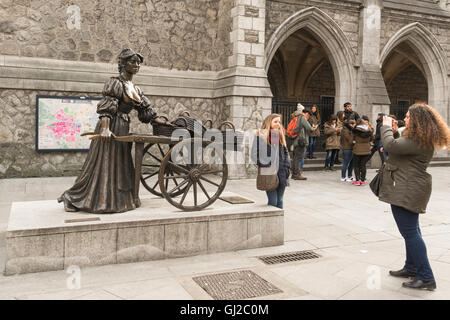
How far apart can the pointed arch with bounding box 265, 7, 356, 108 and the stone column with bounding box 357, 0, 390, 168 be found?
0.31m

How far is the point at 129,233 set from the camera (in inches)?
147

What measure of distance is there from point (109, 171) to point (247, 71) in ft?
20.7

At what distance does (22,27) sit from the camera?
28.3 ft

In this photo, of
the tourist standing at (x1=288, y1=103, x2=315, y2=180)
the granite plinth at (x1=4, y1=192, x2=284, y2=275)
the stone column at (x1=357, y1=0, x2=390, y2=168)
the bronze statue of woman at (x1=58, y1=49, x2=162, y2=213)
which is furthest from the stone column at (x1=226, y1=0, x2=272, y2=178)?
the bronze statue of woman at (x1=58, y1=49, x2=162, y2=213)

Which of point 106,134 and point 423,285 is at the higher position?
point 106,134

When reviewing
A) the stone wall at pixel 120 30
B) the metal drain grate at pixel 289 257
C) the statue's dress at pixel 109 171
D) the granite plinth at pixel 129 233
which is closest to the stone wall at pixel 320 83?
the stone wall at pixel 120 30

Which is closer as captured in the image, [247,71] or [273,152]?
[273,152]

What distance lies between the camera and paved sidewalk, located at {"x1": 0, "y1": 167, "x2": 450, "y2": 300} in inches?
120

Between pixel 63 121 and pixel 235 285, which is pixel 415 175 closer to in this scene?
pixel 235 285

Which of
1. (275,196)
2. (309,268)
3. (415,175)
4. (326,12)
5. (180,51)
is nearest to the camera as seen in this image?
(415,175)

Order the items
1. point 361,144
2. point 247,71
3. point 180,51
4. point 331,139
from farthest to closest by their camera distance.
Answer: point 331,139
point 180,51
point 247,71
point 361,144

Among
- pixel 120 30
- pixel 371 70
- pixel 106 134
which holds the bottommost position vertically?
pixel 106 134

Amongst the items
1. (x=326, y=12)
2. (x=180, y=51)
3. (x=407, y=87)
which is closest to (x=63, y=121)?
(x=180, y=51)
